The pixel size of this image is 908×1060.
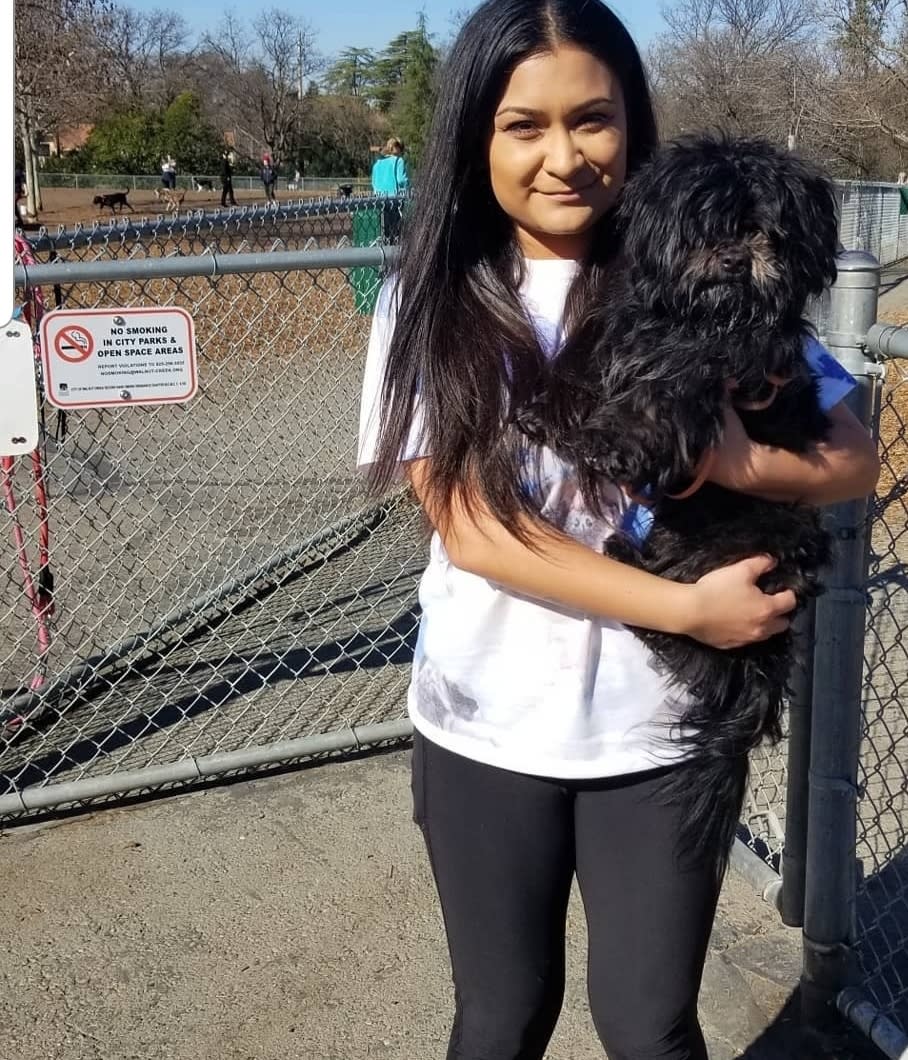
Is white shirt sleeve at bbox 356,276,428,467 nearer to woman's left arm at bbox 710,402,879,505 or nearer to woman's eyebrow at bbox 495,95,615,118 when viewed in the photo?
woman's eyebrow at bbox 495,95,615,118

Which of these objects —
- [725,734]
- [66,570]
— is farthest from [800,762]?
[66,570]

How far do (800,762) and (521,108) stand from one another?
66.5 inches

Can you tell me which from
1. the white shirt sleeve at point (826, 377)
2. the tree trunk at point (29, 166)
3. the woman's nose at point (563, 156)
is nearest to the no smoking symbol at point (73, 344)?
the woman's nose at point (563, 156)

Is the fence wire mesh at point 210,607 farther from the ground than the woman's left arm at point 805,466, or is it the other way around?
the woman's left arm at point 805,466

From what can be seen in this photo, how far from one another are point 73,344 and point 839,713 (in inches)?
85.5

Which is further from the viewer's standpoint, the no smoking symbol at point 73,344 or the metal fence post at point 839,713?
the no smoking symbol at point 73,344

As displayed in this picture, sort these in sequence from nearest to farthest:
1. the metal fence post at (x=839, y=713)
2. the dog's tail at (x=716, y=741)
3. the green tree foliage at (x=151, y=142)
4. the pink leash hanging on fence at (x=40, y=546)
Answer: the dog's tail at (x=716, y=741)
the metal fence post at (x=839, y=713)
the pink leash hanging on fence at (x=40, y=546)
the green tree foliage at (x=151, y=142)

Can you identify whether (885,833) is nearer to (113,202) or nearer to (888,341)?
(888,341)

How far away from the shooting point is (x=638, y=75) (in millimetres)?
1691

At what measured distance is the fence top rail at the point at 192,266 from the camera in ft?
10.2

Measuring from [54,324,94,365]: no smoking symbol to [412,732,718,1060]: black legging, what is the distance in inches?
70.5

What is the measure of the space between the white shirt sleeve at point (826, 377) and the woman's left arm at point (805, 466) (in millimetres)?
17

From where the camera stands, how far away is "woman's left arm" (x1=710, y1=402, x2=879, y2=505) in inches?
61.1

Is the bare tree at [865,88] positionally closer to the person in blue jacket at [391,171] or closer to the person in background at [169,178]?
the person in blue jacket at [391,171]
